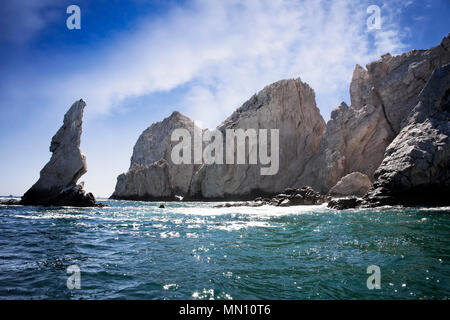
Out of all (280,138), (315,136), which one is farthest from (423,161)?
(315,136)

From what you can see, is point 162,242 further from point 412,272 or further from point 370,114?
point 370,114

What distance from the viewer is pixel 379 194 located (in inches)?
1196

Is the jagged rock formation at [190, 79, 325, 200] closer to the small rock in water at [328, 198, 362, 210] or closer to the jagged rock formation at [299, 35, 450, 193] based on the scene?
the jagged rock formation at [299, 35, 450, 193]

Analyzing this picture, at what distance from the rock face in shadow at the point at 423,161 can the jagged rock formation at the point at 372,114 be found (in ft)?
49.3

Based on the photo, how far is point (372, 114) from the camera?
5409cm

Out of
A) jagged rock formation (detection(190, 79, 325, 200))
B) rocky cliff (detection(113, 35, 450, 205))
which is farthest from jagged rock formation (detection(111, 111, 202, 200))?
jagged rock formation (detection(190, 79, 325, 200))

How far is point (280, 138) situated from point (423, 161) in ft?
150

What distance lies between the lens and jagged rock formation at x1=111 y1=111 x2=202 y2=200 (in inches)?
3610

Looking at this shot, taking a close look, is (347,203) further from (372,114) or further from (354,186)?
(372,114)

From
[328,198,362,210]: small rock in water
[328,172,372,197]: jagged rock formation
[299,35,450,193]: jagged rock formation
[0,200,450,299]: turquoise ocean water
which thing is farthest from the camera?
[299,35,450,193]: jagged rock formation

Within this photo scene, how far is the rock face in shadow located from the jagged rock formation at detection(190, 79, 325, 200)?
121 feet

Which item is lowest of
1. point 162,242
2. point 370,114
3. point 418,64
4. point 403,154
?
point 162,242
